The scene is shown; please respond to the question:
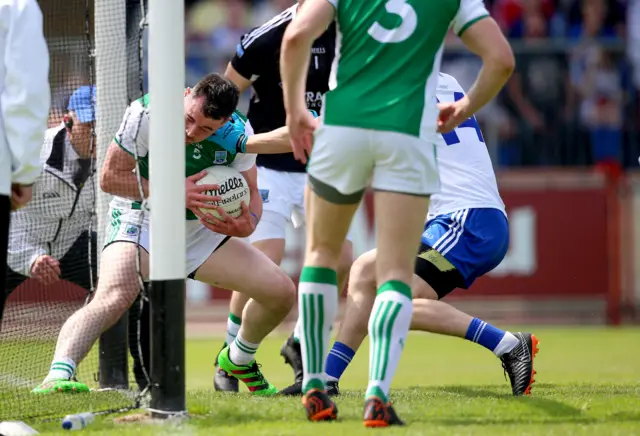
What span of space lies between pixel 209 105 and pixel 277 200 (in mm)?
2268

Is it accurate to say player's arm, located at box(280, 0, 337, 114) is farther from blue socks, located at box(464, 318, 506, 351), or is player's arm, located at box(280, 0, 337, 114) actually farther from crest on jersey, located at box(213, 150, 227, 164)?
blue socks, located at box(464, 318, 506, 351)

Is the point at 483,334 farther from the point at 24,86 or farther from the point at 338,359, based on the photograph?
the point at 24,86

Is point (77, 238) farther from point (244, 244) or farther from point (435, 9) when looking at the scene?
point (435, 9)

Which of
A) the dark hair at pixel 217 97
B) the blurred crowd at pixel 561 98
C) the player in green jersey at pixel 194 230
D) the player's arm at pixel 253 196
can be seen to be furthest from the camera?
the blurred crowd at pixel 561 98

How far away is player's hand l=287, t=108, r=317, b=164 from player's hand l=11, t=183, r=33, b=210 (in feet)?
3.89

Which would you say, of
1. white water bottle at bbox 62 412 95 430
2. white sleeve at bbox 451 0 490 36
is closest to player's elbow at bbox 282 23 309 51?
white sleeve at bbox 451 0 490 36

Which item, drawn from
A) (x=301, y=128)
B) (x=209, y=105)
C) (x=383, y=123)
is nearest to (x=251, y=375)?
(x=209, y=105)

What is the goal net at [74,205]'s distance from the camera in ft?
23.7

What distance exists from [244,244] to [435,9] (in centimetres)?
246

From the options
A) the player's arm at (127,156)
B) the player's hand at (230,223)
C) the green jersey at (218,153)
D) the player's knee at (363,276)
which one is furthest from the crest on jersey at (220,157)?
the player's knee at (363,276)

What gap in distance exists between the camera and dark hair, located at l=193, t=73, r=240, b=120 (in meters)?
6.26

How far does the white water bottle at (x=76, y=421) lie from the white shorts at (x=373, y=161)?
1643 mm

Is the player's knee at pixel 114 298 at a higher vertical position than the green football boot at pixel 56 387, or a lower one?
higher

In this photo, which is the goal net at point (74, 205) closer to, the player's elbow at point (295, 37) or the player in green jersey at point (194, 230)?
the player in green jersey at point (194, 230)
